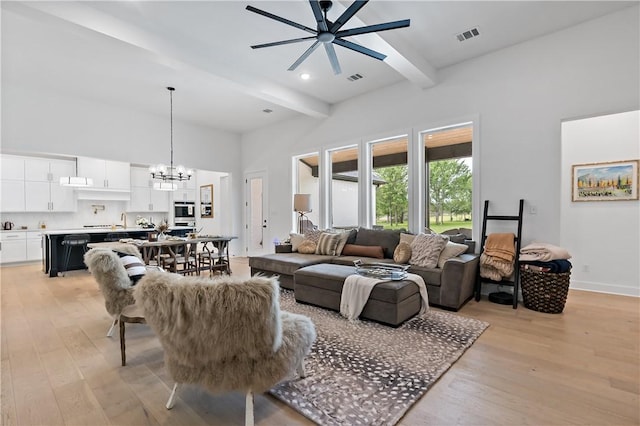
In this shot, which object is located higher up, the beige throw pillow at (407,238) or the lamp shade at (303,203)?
the lamp shade at (303,203)

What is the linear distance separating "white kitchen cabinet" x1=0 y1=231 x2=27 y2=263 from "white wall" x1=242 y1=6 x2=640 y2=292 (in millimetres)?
8872

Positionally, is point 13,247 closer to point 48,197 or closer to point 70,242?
point 48,197

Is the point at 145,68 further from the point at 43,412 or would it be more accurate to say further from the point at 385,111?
the point at 43,412

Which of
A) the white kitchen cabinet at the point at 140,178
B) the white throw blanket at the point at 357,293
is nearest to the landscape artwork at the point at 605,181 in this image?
the white throw blanket at the point at 357,293

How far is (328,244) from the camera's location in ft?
16.5

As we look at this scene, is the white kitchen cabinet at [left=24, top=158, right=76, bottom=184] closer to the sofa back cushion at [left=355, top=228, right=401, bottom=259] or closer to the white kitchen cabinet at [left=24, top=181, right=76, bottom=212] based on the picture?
the white kitchen cabinet at [left=24, top=181, right=76, bottom=212]

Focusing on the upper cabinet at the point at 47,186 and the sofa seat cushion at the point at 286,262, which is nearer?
the sofa seat cushion at the point at 286,262

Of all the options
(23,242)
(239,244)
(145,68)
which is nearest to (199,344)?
(145,68)

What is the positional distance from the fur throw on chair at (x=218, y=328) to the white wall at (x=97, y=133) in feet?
18.3

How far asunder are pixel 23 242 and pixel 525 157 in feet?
34.3

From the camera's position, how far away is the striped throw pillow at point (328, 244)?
4973mm

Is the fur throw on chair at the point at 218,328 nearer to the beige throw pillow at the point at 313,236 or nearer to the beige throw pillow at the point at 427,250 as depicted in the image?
the beige throw pillow at the point at 427,250

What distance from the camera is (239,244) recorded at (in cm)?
830

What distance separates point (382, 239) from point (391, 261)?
557 mm
